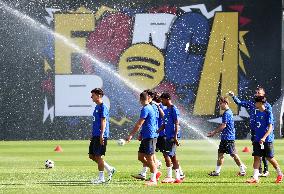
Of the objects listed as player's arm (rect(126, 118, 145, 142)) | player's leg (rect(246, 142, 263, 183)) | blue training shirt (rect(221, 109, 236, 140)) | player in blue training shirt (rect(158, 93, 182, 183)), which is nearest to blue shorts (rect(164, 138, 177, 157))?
player in blue training shirt (rect(158, 93, 182, 183))

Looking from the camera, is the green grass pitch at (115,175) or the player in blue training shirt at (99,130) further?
the player in blue training shirt at (99,130)

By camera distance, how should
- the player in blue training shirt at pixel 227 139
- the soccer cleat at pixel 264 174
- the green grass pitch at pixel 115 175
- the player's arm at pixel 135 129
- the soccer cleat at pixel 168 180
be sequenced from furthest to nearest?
the player in blue training shirt at pixel 227 139
the soccer cleat at pixel 264 174
the soccer cleat at pixel 168 180
the player's arm at pixel 135 129
the green grass pitch at pixel 115 175

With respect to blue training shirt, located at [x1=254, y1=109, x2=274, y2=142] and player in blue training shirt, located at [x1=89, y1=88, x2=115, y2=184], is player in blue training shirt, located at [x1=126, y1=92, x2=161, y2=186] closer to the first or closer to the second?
player in blue training shirt, located at [x1=89, y1=88, x2=115, y2=184]

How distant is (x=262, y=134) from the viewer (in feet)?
60.3

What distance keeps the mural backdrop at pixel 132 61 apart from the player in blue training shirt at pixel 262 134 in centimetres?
2134

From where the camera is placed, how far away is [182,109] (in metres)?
40.0

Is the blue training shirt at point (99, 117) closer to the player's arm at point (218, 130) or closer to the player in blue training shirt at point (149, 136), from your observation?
the player in blue training shirt at point (149, 136)

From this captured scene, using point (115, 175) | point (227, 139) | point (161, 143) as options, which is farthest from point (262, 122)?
point (115, 175)

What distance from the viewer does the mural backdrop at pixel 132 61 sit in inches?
1559

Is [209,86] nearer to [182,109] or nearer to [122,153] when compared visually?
[182,109]

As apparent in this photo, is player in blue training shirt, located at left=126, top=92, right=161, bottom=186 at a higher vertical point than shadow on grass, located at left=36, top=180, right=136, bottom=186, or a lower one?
higher

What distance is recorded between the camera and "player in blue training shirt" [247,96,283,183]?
18.3 metres

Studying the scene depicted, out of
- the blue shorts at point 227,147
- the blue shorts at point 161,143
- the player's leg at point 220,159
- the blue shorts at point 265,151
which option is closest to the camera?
the blue shorts at point 265,151

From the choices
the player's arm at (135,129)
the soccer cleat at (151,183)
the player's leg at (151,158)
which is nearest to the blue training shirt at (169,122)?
the player's leg at (151,158)
